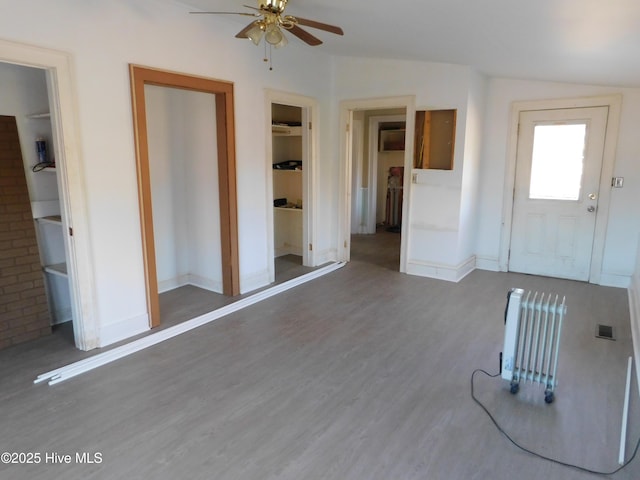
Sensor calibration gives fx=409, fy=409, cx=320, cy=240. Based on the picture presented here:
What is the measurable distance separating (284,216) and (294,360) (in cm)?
336

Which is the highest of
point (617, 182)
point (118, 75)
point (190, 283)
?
point (118, 75)

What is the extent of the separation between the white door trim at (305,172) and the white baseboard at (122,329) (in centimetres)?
164

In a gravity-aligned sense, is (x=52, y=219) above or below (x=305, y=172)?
below

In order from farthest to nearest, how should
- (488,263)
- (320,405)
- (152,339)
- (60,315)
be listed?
(488,263)
(60,315)
(152,339)
(320,405)

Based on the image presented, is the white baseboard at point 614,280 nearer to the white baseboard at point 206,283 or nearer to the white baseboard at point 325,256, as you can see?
the white baseboard at point 325,256

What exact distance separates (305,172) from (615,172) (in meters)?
3.61

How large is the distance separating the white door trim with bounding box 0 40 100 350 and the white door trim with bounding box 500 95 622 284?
187 inches

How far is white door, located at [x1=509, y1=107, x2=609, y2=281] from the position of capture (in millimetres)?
4797

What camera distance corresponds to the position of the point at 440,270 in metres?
5.08

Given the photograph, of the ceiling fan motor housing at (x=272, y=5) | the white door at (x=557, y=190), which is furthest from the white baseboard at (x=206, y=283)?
the white door at (x=557, y=190)

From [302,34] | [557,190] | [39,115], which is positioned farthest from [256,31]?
[557,190]

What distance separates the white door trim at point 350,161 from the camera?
5023 mm

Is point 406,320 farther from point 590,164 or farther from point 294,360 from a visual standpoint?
point 590,164

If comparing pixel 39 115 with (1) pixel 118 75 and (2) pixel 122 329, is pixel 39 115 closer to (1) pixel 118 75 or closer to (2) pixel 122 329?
(1) pixel 118 75
